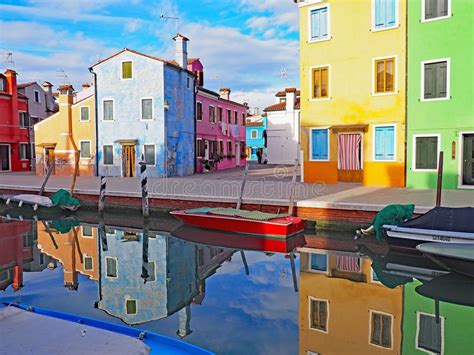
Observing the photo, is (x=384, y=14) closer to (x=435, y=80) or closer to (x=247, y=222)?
(x=435, y=80)

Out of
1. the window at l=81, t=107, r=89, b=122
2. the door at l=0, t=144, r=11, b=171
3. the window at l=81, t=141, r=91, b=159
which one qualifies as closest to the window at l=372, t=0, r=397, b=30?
the window at l=81, t=107, r=89, b=122

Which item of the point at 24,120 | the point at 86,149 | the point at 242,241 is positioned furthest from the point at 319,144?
the point at 24,120

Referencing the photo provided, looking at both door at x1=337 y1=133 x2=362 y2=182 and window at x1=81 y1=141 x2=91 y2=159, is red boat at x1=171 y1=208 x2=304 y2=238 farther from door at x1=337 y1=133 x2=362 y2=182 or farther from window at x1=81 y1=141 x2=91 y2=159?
window at x1=81 y1=141 x2=91 y2=159

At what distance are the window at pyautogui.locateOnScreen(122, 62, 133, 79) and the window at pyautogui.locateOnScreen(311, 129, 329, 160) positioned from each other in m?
12.2

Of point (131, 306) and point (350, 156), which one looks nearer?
point (131, 306)

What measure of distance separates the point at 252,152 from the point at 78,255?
1682 inches

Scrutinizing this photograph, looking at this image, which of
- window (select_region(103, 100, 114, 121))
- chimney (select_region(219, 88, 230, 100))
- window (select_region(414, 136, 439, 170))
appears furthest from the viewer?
chimney (select_region(219, 88, 230, 100))

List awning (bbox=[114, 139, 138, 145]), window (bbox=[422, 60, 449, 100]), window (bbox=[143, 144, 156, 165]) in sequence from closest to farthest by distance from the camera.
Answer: window (bbox=[422, 60, 449, 100])
window (bbox=[143, 144, 156, 165])
awning (bbox=[114, 139, 138, 145])

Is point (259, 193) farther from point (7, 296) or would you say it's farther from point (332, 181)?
point (7, 296)

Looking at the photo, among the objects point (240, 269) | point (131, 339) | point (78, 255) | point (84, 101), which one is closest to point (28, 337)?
point (131, 339)

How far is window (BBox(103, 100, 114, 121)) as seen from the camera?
86.8 feet

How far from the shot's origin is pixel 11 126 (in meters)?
33.5

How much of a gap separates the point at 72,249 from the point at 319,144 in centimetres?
1185

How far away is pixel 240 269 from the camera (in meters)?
10.4
